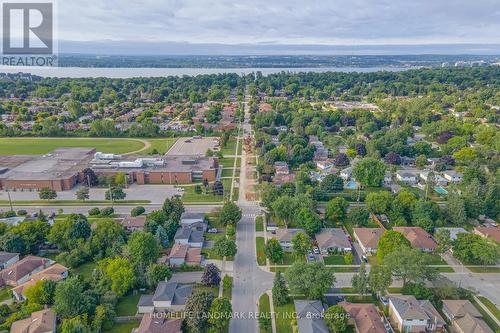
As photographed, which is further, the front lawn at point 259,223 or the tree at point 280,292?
the front lawn at point 259,223

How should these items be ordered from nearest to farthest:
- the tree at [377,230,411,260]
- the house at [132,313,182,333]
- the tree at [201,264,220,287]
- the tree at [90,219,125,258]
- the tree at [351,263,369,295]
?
the house at [132,313,182,333] < the tree at [351,263,369,295] < the tree at [201,264,220,287] < the tree at [377,230,411,260] < the tree at [90,219,125,258]

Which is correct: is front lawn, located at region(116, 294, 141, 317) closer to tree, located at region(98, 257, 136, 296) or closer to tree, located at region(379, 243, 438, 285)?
tree, located at region(98, 257, 136, 296)

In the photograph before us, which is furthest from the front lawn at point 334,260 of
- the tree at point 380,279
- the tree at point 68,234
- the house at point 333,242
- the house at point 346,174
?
the tree at point 68,234

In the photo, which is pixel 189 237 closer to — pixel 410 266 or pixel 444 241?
pixel 410 266

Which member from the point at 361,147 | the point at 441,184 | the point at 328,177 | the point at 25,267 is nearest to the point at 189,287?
the point at 25,267

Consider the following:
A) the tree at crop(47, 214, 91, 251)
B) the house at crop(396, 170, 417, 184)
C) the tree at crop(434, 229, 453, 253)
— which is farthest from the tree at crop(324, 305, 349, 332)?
the house at crop(396, 170, 417, 184)

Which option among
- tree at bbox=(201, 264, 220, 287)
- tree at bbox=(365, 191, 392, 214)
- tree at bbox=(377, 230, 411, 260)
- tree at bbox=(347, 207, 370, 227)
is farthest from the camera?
tree at bbox=(365, 191, 392, 214)

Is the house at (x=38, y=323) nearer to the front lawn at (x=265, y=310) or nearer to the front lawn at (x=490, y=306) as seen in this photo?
the front lawn at (x=265, y=310)
